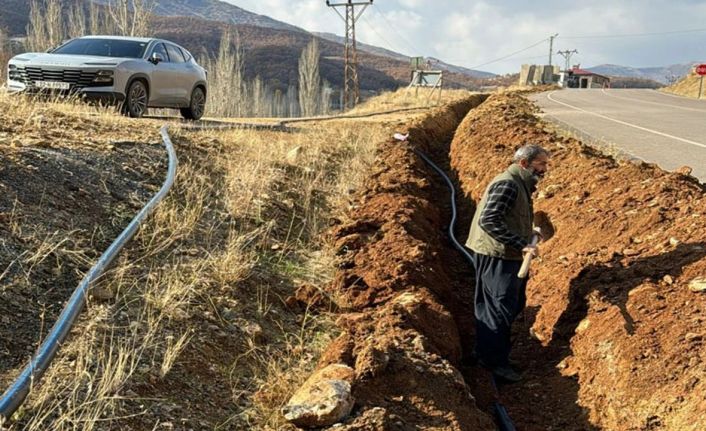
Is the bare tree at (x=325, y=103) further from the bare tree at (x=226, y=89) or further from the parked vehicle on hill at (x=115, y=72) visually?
the parked vehicle on hill at (x=115, y=72)

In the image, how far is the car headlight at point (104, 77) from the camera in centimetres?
1092

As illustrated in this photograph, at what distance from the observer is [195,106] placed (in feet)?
45.3

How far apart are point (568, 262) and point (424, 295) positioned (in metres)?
1.50

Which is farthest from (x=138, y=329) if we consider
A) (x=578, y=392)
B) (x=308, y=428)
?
(x=578, y=392)

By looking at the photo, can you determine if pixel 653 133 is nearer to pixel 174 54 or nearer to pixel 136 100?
pixel 174 54

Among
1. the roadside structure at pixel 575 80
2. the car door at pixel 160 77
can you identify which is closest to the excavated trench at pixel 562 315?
the car door at pixel 160 77

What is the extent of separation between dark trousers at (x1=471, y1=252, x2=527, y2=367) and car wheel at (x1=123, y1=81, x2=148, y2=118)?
27.8 feet

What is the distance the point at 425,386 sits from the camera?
3852 millimetres

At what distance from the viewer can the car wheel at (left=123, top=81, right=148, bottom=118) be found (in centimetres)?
1145

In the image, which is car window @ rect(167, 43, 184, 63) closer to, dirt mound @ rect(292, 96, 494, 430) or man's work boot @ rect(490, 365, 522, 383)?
dirt mound @ rect(292, 96, 494, 430)

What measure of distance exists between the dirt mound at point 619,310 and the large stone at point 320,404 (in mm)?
1655

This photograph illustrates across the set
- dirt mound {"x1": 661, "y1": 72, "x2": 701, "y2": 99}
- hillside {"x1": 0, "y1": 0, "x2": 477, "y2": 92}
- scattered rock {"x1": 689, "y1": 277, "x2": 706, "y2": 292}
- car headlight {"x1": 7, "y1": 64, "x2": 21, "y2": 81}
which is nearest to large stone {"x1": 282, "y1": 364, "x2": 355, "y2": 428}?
scattered rock {"x1": 689, "y1": 277, "x2": 706, "y2": 292}

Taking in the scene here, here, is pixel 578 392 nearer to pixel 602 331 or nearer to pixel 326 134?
pixel 602 331

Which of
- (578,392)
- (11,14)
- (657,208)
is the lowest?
(578,392)
